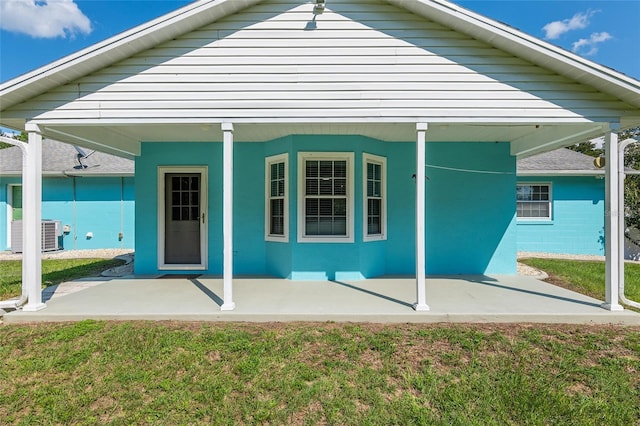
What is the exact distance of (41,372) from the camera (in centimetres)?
347

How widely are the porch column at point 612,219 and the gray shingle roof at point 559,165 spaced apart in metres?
6.27

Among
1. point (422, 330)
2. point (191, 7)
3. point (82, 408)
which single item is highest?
point (191, 7)

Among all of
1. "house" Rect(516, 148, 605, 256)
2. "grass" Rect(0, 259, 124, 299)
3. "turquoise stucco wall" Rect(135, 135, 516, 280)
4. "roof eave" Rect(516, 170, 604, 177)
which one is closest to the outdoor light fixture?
"turquoise stucco wall" Rect(135, 135, 516, 280)

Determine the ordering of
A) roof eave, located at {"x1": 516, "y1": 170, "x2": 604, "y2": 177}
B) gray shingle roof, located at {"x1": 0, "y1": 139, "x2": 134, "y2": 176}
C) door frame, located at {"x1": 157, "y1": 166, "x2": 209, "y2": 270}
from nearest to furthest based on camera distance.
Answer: door frame, located at {"x1": 157, "y1": 166, "x2": 209, "y2": 270}, roof eave, located at {"x1": 516, "y1": 170, "x2": 604, "y2": 177}, gray shingle roof, located at {"x1": 0, "y1": 139, "x2": 134, "y2": 176}

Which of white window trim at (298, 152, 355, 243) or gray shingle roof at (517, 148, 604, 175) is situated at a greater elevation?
gray shingle roof at (517, 148, 604, 175)

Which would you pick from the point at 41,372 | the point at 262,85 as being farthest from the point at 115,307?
the point at 262,85

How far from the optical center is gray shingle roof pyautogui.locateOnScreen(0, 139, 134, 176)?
1166cm

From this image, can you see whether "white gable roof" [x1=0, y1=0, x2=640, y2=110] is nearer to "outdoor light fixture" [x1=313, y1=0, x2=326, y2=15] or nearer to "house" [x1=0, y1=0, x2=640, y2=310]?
"house" [x1=0, y1=0, x2=640, y2=310]

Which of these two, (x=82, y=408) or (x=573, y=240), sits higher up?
(x=573, y=240)

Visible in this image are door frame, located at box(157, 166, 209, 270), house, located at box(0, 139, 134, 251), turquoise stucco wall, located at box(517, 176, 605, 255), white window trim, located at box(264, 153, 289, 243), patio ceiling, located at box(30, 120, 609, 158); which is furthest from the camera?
house, located at box(0, 139, 134, 251)

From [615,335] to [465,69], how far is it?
152 inches

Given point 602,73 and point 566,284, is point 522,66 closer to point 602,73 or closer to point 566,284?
point 602,73

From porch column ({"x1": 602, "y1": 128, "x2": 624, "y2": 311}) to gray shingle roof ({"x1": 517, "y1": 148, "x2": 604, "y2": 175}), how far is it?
627cm

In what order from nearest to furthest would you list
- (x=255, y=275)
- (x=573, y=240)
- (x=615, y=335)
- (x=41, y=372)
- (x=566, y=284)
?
1. (x=41, y=372)
2. (x=615, y=335)
3. (x=566, y=284)
4. (x=255, y=275)
5. (x=573, y=240)
